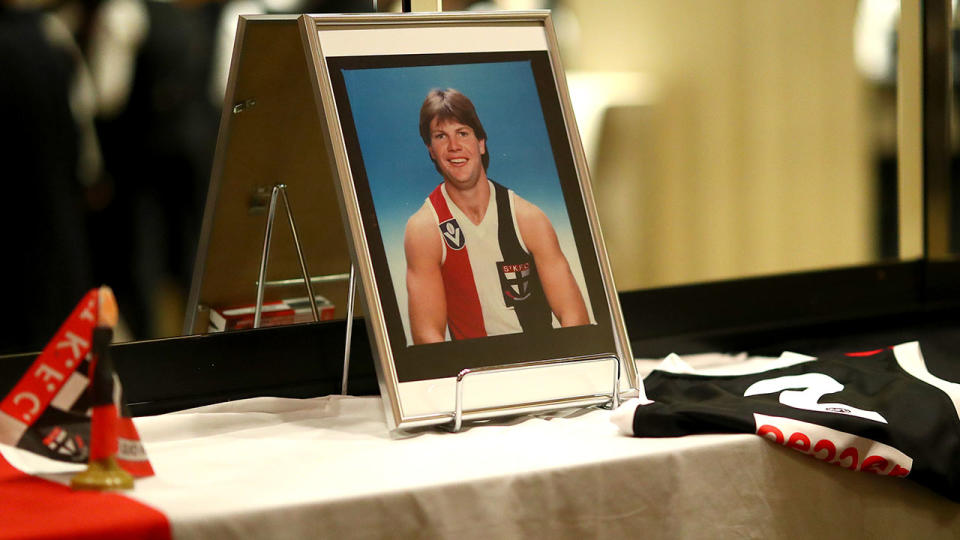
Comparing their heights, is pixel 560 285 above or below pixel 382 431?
above

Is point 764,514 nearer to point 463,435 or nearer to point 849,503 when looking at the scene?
point 849,503

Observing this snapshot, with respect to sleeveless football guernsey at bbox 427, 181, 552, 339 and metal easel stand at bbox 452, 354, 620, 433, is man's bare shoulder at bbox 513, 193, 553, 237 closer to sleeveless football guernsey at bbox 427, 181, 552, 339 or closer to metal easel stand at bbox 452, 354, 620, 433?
sleeveless football guernsey at bbox 427, 181, 552, 339

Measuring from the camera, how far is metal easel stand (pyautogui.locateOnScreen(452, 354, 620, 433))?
108 cm

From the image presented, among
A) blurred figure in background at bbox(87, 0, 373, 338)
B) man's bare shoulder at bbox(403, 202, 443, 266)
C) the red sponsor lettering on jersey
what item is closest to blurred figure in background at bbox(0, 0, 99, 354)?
blurred figure in background at bbox(87, 0, 373, 338)

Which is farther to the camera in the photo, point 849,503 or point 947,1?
point 947,1

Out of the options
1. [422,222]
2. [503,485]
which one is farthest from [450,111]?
[503,485]

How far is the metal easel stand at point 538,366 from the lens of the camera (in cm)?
108

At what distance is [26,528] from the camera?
2.66 feet

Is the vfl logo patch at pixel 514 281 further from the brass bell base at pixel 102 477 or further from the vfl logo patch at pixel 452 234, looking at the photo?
the brass bell base at pixel 102 477

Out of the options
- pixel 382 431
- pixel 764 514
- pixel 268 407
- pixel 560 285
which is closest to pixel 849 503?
pixel 764 514

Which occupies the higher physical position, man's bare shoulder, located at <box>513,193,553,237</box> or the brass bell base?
man's bare shoulder, located at <box>513,193,553,237</box>

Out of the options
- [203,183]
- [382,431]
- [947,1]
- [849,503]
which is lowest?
[849,503]

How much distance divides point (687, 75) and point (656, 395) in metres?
0.74

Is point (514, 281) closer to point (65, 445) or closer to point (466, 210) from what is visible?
point (466, 210)
